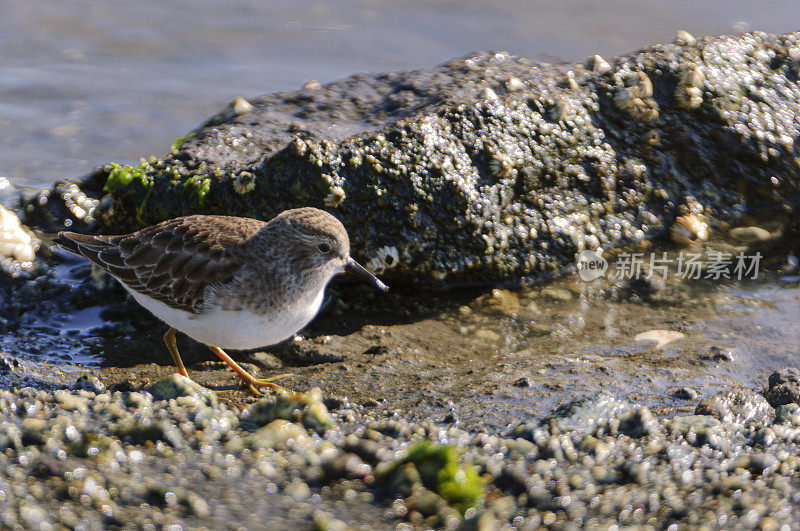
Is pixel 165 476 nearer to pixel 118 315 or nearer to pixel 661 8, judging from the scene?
pixel 118 315

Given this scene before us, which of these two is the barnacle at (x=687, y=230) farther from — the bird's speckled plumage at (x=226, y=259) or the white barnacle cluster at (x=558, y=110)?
the bird's speckled plumage at (x=226, y=259)

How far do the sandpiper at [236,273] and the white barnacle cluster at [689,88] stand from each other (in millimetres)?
3601

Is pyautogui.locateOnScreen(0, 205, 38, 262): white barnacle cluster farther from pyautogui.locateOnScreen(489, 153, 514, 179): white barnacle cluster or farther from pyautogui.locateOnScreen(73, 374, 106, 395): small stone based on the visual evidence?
pyautogui.locateOnScreen(489, 153, 514, 179): white barnacle cluster

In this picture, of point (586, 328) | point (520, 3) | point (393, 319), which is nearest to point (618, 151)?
point (586, 328)

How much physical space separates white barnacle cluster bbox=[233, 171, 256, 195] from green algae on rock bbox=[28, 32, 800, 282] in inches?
0.4

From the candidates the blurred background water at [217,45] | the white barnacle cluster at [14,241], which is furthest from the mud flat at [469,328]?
the blurred background water at [217,45]

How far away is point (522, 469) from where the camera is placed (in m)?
3.54

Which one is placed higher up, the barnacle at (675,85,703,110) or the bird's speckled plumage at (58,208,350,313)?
the barnacle at (675,85,703,110)

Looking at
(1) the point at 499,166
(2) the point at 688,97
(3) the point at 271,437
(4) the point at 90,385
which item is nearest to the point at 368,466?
(3) the point at 271,437

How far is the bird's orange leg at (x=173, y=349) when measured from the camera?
5.05 m

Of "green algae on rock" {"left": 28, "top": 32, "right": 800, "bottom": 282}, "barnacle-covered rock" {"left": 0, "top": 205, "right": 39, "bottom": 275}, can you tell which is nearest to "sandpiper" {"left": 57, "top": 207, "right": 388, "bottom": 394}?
"green algae on rock" {"left": 28, "top": 32, "right": 800, "bottom": 282}

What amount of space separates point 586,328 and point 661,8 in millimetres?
8659

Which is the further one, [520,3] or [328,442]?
[520,3]

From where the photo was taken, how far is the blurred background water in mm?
9430
